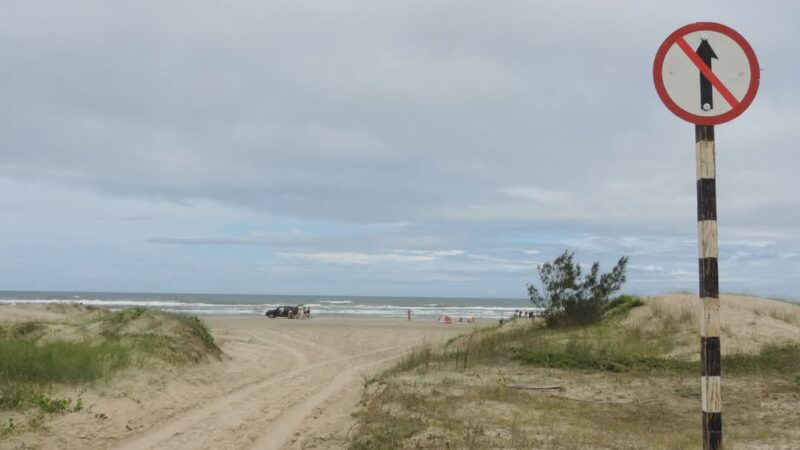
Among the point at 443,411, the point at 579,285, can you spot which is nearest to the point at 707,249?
the point at 443,411

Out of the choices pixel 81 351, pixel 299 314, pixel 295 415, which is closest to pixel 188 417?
pixel 295 415

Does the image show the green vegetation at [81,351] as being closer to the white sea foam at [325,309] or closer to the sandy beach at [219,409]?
the sandy beach at [219,409]

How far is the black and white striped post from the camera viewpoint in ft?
15.8

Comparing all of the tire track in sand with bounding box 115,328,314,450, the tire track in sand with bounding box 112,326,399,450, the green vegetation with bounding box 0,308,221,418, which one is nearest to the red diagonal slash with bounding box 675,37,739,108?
the tire track in sand with bounding box 112,326,399,450

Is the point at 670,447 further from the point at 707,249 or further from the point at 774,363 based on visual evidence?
the point at 774,363

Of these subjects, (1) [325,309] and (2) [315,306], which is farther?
(2) [315,306]

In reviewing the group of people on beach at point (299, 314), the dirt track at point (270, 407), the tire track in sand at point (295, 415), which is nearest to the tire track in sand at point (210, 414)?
the dirt track at point (270, 407)

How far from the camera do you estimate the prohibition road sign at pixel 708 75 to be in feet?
15.6

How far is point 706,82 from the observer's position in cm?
479

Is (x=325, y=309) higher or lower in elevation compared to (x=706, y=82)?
lower

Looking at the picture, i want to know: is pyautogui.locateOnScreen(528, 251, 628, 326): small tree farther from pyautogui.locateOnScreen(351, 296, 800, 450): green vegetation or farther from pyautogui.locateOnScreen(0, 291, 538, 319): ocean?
pyautogui.locateOnScreen(0, 291, 538, 319): ocean

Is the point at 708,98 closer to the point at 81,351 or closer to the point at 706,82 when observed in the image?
the point at 706,82

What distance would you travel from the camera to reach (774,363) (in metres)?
13.8

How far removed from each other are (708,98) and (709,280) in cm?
126
